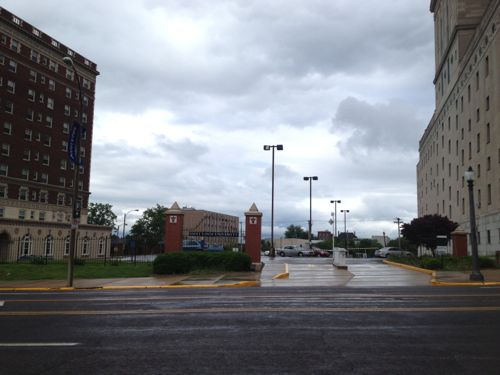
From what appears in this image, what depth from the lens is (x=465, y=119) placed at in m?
56.6

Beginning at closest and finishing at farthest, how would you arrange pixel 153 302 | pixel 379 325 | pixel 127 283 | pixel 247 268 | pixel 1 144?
pixel 379 325
pixel 153 302
pixel 127 283
pixel 247 268
pixel 1 144

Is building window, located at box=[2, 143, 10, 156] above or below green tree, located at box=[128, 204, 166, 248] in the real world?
above

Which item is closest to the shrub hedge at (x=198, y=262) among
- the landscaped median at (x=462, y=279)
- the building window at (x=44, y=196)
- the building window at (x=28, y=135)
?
the landscaped median at (x=462, y=279)

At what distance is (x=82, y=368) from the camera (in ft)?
22.5

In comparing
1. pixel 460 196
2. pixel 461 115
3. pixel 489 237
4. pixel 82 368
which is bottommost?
pixel 82 368

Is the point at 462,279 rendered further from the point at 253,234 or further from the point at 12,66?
the point at 12,66

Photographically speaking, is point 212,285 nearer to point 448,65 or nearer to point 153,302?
point 153,302

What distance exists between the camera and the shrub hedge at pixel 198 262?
2662cm

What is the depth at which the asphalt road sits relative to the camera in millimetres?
6840

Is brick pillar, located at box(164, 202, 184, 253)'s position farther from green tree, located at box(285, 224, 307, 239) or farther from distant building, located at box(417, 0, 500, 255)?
green tree, located at box(285, 224, 307, 239)

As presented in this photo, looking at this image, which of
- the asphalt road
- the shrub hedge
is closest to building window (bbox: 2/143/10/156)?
the shrub hedge

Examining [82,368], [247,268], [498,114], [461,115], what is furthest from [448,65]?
[82,368]

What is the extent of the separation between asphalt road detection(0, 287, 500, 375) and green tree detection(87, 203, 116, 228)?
403 ft

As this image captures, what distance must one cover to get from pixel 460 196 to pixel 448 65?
63.4 ft
